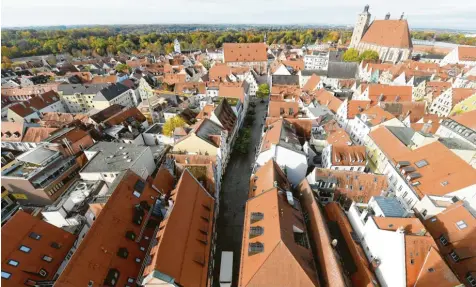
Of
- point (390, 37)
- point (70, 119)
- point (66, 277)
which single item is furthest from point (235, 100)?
point (390, 37)

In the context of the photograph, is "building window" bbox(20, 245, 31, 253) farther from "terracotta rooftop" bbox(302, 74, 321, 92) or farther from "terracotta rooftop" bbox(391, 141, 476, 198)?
"terracotta rooftop" bbox(302, 74, 321, 92)

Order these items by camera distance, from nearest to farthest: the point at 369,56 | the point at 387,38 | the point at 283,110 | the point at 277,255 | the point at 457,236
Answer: the point at 277,255, the point at 457,236, the point at 283,110, the point at 369,56, the point at 387,38

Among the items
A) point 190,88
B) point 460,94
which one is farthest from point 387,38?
point 190,88

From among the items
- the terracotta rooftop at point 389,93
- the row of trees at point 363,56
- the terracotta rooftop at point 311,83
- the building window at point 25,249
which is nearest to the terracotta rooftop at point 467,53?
the row of trees at point 363,56

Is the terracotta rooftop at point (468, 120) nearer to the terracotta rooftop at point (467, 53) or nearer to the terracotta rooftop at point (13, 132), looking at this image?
the terracotta rooftop at point (467, 53)

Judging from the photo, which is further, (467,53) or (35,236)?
(467,53)

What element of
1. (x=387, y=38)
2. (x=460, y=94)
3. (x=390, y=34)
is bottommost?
(x=460, y=94)

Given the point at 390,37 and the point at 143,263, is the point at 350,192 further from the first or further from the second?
the point at 390,37

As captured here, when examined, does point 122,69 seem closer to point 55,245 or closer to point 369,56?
point 55,245
